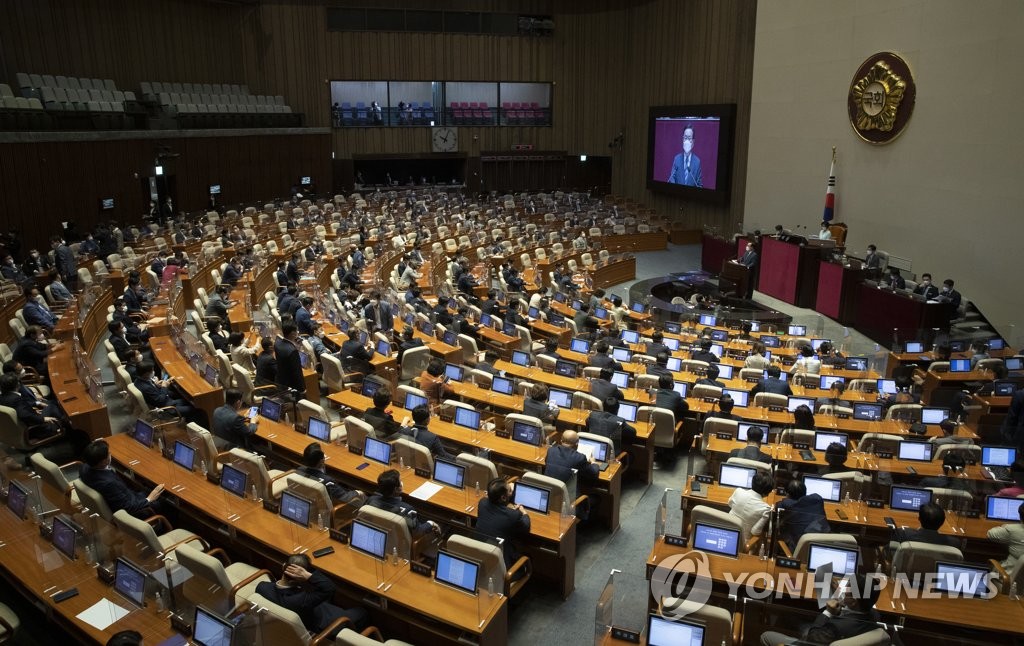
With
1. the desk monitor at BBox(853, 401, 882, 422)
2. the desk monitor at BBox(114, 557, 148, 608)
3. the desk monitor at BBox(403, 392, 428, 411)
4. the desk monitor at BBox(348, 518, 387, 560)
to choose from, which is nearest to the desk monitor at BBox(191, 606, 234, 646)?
the desk monitor at BBox(114, 557, 148, 608)

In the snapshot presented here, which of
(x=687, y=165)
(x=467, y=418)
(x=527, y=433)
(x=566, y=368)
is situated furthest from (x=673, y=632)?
(x=687, y=165)

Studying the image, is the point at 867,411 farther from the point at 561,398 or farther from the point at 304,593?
the point at 304,593

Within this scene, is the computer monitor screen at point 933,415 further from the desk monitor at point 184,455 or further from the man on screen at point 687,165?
the man on screen at point 687,165

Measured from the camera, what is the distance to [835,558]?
18.1 feet

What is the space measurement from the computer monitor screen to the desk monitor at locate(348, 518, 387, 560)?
7.57m

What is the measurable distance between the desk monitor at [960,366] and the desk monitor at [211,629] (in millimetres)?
11730

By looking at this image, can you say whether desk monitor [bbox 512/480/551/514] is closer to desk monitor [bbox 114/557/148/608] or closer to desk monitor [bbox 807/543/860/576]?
desk monitor [bbox 807/543/860/576]

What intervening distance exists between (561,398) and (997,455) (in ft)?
16.6

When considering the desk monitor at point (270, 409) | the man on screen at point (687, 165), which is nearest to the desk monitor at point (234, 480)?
the desk monitor at point (270, 409)

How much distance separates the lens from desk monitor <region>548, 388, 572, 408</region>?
9414mm

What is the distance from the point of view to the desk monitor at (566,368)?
35.7ft

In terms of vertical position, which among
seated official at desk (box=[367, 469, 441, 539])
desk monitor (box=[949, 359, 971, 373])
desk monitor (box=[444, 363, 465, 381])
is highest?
seated official at desk (box=[367, 469, 441, 539])

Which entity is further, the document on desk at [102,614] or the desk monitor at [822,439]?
the desk monitor at [822,439]

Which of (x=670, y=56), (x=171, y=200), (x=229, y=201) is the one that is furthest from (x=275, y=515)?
(x=670, y=56)
